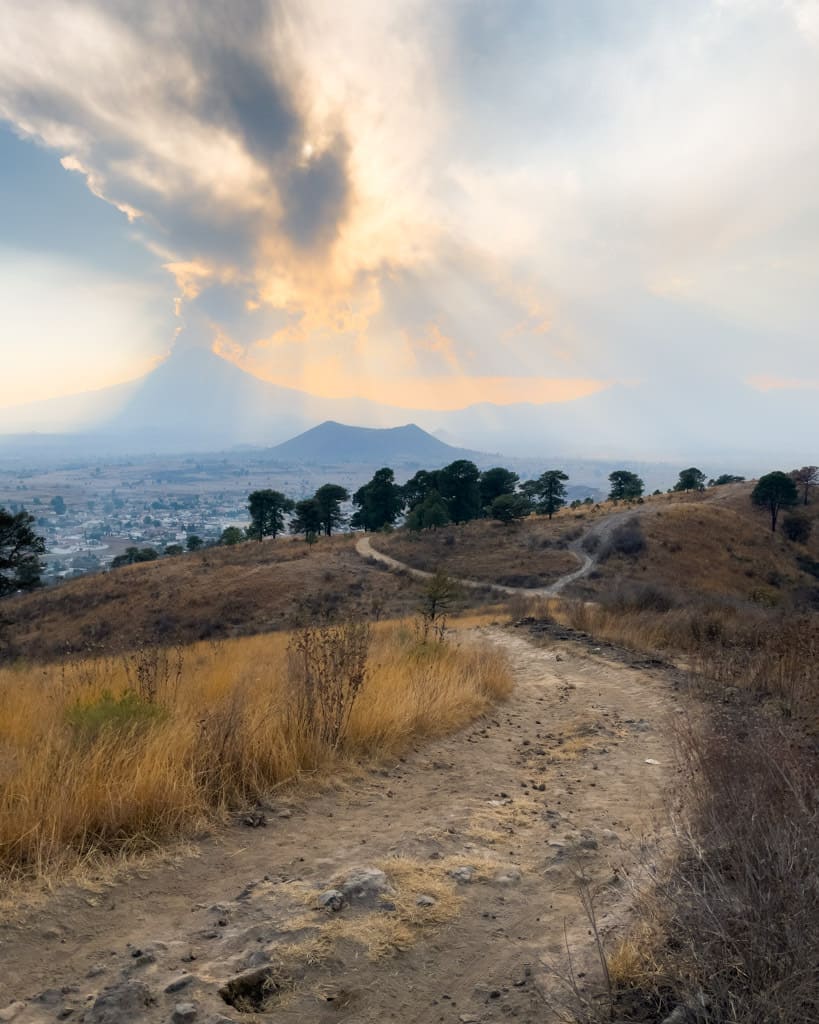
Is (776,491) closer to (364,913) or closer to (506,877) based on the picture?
(506,877)

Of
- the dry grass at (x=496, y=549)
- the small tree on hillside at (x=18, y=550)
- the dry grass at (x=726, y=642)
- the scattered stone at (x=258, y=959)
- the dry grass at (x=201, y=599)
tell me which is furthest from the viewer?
the dry grass at (x=496, y=549)

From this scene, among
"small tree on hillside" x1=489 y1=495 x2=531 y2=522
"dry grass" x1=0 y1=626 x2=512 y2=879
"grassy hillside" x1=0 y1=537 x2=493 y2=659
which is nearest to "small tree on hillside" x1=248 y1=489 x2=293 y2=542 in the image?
"grassy hillside" x1=0 y1=537 x2=493 y2=659

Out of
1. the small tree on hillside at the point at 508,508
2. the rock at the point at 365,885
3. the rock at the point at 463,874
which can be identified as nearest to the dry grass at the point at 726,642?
the rock at the point at 463,874

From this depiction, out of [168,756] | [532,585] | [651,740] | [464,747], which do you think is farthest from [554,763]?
[532,585]

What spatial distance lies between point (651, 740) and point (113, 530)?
162761 millimetres

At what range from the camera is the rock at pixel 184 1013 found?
2.10 metres

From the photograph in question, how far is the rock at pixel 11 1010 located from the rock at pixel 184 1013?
0.59 meters

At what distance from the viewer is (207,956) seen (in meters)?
2.52

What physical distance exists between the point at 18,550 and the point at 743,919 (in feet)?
74.6

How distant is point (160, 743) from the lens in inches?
161

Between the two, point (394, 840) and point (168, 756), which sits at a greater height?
point (168, 756)

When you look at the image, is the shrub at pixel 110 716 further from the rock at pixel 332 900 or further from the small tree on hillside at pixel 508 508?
the small tree on hillside at pixel 508 508

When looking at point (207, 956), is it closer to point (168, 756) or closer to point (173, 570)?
point (168, 756)

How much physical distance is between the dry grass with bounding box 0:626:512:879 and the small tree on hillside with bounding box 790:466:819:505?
2608 inches
